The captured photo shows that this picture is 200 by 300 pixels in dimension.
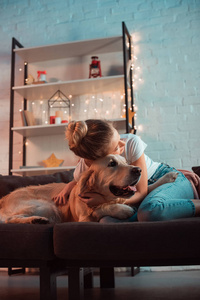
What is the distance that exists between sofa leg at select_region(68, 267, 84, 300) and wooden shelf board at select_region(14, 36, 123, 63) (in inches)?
110

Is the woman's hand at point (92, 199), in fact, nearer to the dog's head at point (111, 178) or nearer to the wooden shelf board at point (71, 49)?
the dog's head at point (111, 178)

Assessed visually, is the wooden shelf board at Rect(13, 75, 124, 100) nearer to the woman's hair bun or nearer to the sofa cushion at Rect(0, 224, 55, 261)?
the woman's hair bun

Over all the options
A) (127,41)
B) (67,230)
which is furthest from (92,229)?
(127,41)

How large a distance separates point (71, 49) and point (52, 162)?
128 cm

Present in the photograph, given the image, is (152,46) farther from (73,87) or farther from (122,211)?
(122,211)

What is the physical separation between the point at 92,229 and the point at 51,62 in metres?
3.13

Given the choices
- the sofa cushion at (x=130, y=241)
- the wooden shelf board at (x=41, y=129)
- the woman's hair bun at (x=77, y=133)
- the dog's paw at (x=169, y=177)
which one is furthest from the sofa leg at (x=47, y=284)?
the wooden shelf board at (x=41, y=129)

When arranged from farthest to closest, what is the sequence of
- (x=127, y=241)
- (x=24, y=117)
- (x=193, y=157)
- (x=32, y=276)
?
(x=24, y=117) → (x=193, y=157) → (x=32, y=276) → (x=127, y=241)

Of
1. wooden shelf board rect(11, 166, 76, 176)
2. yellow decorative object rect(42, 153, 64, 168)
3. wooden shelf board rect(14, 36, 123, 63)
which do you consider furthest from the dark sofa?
wooden shelf board rect(14, 36, 123, 63)

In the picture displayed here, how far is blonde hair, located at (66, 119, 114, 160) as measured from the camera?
161 cm

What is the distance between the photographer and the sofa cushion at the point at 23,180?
2.31 m

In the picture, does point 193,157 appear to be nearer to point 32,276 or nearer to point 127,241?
point 32,276

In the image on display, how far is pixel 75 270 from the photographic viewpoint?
138 centimetres

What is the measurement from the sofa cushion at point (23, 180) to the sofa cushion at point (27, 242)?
88cm
